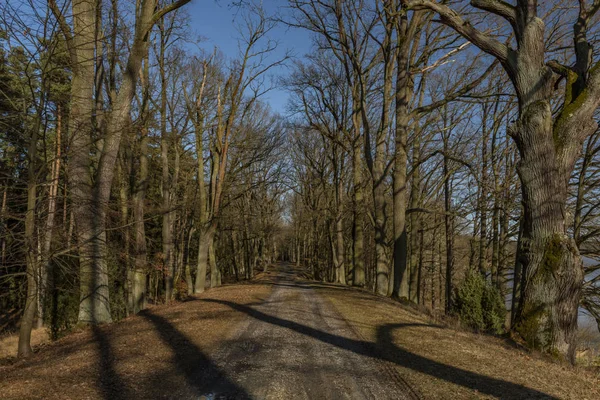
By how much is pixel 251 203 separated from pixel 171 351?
29.0m

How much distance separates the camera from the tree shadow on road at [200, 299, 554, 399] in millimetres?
4796

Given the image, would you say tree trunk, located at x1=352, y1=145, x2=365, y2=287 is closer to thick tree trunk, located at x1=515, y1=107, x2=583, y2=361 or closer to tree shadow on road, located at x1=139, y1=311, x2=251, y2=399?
thick tree trunk, located at x1=515, y1=107, x2=583, y2=361

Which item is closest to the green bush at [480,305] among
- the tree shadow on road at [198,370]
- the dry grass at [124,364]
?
the dry grass at [124,364]

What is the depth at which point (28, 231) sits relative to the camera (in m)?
6.71

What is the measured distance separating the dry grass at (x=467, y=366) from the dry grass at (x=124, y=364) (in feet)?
9.39

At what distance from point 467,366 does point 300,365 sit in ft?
8.16

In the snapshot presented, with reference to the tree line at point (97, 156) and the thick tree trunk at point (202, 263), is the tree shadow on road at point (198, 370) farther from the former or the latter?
the thick tree trunk at point (202, 263)

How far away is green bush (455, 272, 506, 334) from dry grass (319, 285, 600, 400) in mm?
5909

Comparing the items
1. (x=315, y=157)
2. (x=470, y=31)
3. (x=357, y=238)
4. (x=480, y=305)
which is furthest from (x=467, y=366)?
(x=315, y=157)

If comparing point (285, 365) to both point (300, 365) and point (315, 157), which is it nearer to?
point (300, 365)

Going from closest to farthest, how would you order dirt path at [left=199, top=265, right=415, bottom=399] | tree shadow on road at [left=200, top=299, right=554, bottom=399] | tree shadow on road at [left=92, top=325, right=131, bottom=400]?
1. tree shadow on road at [left=92, top=325, right=131, bottom=400]
2. dirt path at [left=199, top=265, right=415, bottom=399]
3. tree shadow on road at [left=200, top=299, right=554, bottom=399]

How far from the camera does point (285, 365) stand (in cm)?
561

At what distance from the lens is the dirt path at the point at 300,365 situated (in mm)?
4648

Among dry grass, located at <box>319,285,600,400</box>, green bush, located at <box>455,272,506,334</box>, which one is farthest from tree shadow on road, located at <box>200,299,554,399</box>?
green bush, located at <box>455,272,506,334</box>
